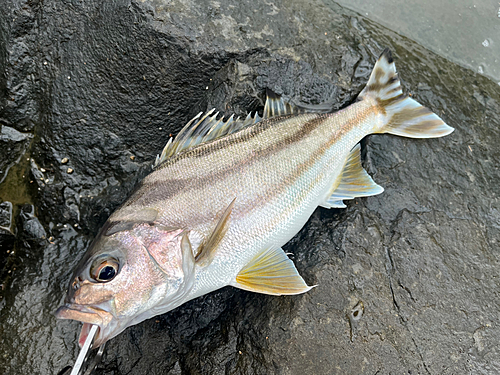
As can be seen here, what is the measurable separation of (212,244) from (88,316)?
2.49 feet

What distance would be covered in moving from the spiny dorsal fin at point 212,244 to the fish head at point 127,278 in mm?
74

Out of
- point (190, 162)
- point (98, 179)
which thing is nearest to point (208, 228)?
point (190, 162)

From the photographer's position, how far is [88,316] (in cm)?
194

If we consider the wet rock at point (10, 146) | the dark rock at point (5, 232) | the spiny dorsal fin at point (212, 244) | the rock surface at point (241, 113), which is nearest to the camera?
the spiny dorsal fin at point (212, 244)

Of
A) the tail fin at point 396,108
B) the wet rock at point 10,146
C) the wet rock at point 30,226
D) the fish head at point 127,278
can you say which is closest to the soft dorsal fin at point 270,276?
the fish head at point 127,278

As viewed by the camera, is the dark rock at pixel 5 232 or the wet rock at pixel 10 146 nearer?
the dark rock at pixel 5 232

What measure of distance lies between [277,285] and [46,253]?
1863mm

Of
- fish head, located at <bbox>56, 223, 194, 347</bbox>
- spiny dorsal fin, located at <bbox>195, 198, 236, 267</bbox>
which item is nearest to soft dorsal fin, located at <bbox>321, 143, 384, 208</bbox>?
spiny dorsal fin, located at <bbox>195, 198, 236, 267</bbox>

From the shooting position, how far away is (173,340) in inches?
108

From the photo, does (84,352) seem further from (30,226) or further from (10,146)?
(10,146)

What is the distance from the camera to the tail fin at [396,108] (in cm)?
296

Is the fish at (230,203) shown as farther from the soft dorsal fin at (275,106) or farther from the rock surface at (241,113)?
the rock surface at (241,113)

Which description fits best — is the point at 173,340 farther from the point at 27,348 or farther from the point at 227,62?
the point at 227,62

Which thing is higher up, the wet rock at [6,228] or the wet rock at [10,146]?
the wet rock at [10,146]
